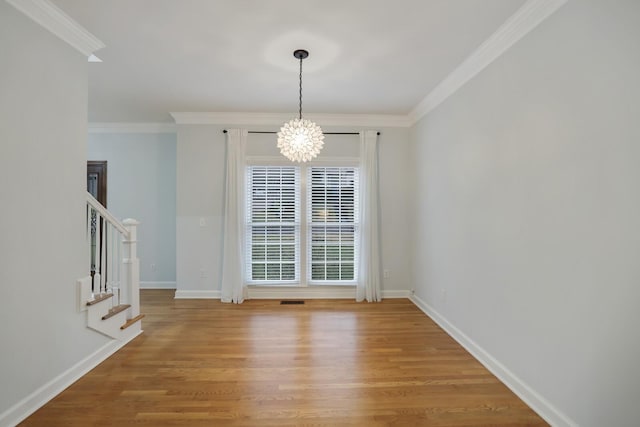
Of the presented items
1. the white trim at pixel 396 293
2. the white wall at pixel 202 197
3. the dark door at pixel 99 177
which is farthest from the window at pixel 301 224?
the dark door at pixel 99 177

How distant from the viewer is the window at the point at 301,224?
4656 mm

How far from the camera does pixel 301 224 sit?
184 inches

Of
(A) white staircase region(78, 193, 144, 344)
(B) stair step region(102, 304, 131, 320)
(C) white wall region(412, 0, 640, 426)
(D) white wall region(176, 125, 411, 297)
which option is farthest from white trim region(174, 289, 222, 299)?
(C) white wall region(412, 0, 640, 426)

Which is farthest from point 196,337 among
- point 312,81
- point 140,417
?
point 312,81

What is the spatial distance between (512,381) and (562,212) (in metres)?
1.39

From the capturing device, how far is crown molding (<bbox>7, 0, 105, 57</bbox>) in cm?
208

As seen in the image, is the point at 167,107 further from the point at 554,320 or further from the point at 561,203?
the point at 554,320

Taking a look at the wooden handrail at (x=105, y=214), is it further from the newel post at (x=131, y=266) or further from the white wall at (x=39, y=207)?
the white wall at (x=39, y=207)

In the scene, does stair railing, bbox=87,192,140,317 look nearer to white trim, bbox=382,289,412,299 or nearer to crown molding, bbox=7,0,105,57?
crown molding, bbox=7,0,105,57

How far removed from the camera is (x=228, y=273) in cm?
449

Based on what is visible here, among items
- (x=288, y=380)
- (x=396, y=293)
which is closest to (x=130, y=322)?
(x=288, y=380)

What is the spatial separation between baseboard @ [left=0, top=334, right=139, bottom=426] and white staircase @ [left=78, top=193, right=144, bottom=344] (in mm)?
179

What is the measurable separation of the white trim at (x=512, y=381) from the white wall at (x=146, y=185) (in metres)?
4.51

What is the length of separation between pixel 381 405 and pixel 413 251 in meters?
2.78
